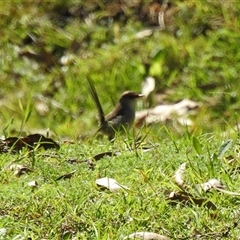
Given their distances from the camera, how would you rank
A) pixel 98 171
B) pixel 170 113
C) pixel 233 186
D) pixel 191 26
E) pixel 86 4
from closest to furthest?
1. pixel 233 186
2. pixel 98 171
3. pixel 170 113
4. pixel 191 26
5. pixel 86 4

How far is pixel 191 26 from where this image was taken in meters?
8.88

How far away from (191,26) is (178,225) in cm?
450

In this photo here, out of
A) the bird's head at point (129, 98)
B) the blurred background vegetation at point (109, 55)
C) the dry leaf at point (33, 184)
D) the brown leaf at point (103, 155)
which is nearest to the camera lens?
the dry leaf at point (33, 184)

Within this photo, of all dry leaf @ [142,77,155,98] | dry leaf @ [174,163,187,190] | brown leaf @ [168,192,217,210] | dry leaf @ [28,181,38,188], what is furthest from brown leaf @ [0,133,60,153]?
dry leaf @ [142,77,155,98]

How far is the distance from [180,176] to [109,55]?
12.4 feet

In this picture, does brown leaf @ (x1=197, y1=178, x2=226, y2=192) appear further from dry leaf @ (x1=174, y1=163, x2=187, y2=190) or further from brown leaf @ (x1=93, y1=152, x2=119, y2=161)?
brown leaf @ (x1=93, y1=152, x2=119, y2=161)

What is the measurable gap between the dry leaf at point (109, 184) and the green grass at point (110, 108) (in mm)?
45

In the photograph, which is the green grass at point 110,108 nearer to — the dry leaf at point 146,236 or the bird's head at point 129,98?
the dry leaf at point 146,236

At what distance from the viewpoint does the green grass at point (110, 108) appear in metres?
4.68

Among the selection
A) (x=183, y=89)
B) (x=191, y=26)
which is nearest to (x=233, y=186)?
(x=183, y=89)

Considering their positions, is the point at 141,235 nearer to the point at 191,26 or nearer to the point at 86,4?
the point at 191,26

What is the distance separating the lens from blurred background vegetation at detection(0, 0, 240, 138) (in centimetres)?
810

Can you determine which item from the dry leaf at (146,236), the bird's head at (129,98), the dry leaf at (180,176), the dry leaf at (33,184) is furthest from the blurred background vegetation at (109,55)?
the dry leaf at (146,236)

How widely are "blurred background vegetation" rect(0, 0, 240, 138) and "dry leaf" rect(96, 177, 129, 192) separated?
2.37 m
